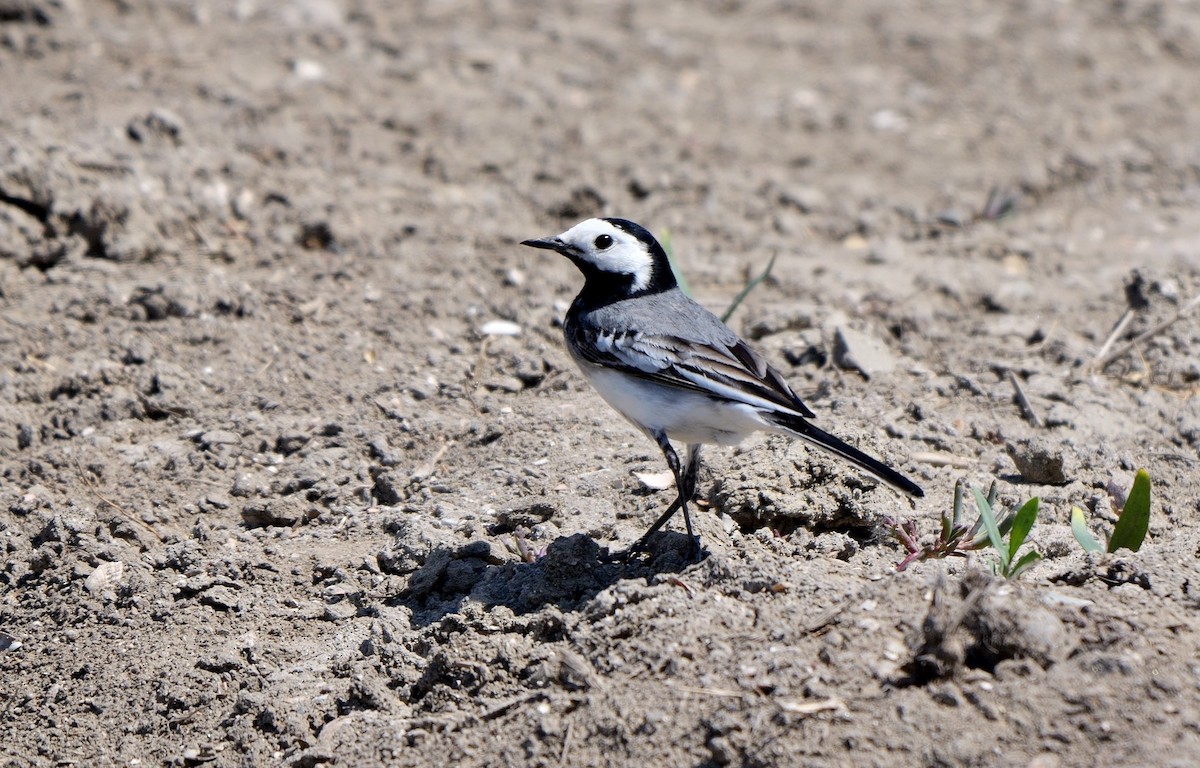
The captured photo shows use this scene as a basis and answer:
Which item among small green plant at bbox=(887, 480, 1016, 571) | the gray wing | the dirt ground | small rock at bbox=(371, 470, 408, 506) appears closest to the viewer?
the dirt ground

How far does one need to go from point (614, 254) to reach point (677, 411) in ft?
3.08

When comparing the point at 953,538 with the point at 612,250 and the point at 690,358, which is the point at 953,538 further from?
the point at 612,250

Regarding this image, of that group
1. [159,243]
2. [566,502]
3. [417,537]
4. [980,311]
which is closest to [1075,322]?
[980,311]

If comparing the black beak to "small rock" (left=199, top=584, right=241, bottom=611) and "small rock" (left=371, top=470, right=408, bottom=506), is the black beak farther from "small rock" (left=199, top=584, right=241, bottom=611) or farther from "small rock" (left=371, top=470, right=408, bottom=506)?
"small rock" (left=199, top=584, right=241, bottom=611)

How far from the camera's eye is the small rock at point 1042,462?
17.2 ft

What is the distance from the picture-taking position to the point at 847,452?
14.4ft

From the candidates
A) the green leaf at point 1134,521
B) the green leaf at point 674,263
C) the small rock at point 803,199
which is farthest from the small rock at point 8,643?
the small rock at point 803,199

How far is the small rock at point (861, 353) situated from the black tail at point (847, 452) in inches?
66.9

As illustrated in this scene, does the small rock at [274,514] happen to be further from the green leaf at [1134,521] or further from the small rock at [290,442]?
the green leaf at [1134,521]

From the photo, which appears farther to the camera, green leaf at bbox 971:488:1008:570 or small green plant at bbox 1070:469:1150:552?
small green plant at bbox 1070:469:1150:552

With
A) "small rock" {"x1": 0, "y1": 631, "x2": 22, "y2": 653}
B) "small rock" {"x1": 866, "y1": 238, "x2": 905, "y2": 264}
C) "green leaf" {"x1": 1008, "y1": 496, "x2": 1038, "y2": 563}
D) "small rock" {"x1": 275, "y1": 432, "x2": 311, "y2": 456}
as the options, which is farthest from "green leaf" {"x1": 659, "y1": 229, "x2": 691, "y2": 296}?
"small rock" {"x1": 0, "y1": 631, "x2": 22, "y2": 653}

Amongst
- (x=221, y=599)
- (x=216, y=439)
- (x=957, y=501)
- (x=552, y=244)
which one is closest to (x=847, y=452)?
(x=957, y=501)

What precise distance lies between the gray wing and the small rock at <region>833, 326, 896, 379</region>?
1.18m

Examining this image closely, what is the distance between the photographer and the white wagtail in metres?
4.68
